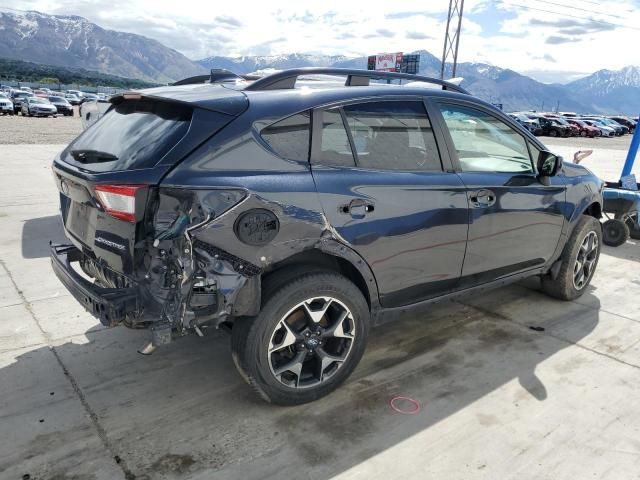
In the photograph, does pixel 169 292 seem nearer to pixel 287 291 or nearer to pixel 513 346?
pixel 287 291

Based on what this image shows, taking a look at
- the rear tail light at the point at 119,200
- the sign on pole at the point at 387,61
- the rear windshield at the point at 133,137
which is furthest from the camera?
the sign on pole at the point at 387,61

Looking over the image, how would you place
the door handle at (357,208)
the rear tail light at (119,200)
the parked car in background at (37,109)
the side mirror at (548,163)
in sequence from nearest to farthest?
the rear tail light at (119,200) < the door handle at (357,208) < the side mirror at (548,163) < the parked car in background at (37,109)

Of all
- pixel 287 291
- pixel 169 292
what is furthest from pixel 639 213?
pixel 169 292

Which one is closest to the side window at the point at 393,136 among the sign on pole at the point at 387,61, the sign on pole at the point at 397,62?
the sign on pole at the point at 397,62

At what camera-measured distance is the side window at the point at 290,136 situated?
268 centimetres

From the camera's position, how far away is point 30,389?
119 inches

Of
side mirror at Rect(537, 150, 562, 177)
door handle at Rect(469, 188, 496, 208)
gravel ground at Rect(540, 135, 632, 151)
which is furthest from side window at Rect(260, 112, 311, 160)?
gravel ground at Rect(540, 135, 632, 151)

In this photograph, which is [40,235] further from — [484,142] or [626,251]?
[626,251]

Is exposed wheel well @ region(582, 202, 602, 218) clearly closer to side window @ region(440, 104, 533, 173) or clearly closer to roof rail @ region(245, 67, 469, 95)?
side window @ region(440, 104, 533, 173)

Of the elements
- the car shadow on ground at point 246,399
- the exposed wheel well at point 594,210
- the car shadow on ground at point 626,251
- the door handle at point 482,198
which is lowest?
the car shadow on ground at point 626,251

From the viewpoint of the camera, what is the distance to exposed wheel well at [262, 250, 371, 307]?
270cm

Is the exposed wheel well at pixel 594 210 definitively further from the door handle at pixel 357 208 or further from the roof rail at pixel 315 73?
the door handle at pixel 357 208

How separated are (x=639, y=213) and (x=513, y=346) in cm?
393

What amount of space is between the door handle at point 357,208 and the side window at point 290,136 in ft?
1.11
